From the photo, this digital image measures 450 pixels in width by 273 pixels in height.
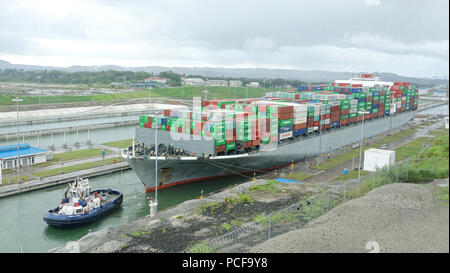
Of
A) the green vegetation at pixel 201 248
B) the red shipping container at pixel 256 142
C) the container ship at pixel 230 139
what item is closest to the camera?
the green vegetation at pixel 201 248

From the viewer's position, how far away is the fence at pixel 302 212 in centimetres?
1282

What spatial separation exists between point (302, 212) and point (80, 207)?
11.5m

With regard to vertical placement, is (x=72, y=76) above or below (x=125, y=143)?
above

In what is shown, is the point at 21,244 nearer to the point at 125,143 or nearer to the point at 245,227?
the point at 245,227

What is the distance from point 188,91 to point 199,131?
7567 cm

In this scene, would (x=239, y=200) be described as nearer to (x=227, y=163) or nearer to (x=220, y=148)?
(x=220, y=148)

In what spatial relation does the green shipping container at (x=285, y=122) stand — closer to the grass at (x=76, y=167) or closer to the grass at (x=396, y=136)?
the grass at (x=76, y=167)

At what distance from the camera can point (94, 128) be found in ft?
181

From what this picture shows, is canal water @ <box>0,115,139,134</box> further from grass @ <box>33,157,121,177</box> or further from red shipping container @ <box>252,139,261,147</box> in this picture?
red shipping container @ <box>252,139,261,147</box>

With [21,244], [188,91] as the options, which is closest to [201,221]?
[21,244]

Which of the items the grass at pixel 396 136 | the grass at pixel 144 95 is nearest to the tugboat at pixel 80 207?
the grass at pixel 396 136

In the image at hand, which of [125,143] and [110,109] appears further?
[110,109]

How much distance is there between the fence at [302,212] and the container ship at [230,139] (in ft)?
23.1

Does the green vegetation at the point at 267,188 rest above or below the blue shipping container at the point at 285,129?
below
